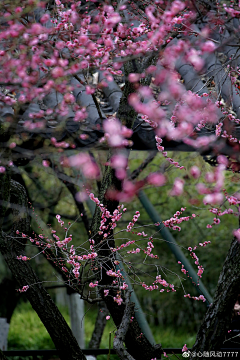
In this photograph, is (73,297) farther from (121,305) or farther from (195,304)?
(195,304)

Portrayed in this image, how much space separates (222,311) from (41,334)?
7493 millimetres

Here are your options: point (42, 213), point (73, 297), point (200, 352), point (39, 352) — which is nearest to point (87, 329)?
point (73, 297)

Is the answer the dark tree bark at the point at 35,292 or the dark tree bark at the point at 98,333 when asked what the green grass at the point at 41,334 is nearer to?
the dark tree bark at the point at 98,333

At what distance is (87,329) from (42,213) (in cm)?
478

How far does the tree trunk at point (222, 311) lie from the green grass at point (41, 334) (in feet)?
18.8

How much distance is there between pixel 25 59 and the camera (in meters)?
2.09

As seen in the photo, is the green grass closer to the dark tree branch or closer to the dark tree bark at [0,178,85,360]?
the dark tree bark at [0,178,85,360]

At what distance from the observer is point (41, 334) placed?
8.41 m

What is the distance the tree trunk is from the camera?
2041 millimetres

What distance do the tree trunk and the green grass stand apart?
572 cm

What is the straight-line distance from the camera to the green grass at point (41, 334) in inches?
307

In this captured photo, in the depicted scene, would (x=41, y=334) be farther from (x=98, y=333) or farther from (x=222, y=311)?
(x=222, y=311)

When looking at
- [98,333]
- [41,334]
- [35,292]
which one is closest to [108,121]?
[35,292]

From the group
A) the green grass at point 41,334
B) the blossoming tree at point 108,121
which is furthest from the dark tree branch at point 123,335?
the green grass at point 41,334
